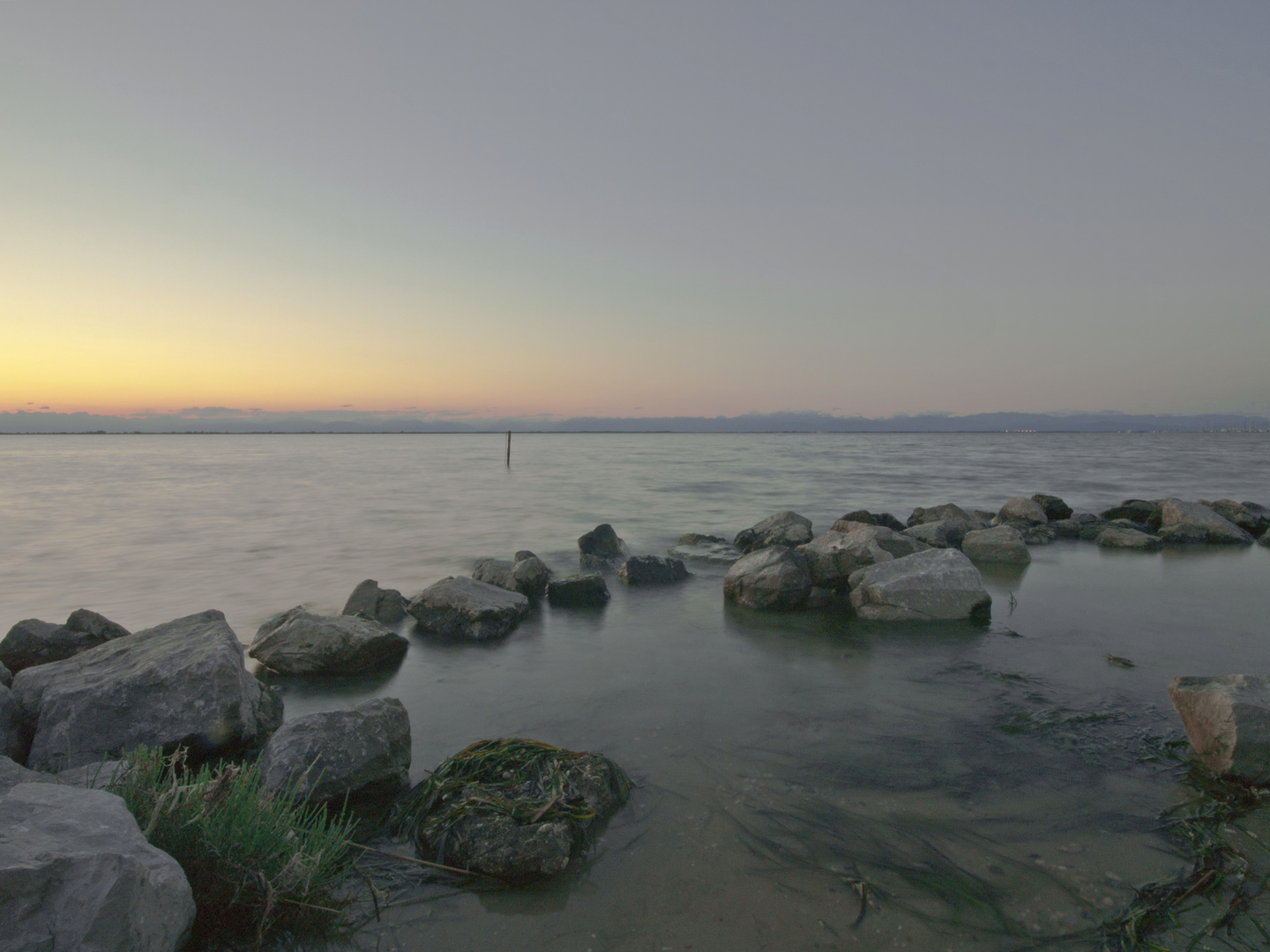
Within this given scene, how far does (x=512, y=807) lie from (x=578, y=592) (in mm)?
5937

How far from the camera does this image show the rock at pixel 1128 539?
1467cm

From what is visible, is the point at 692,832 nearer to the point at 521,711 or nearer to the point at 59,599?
the point at 521,711

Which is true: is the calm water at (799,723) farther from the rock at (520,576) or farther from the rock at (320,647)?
the rock at (520,576)

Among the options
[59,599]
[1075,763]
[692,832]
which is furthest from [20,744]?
[59,599]

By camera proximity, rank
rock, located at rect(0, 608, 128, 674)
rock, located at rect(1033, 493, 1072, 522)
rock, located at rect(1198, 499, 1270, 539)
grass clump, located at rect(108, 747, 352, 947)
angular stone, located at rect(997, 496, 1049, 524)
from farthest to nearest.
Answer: rock, located at rect(1033, 493, 1072, 522) → angular stone, located at rect(997, 496, 1049, 524) → rock, located at rect(1198, 499, 1270, 539) → rock, located at rect(0, 608, 128, 674) → grass clump, located at rect(108, 747, 352, 947)

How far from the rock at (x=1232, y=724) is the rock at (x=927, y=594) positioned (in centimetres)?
377

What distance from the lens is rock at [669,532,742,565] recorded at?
14.0 meters

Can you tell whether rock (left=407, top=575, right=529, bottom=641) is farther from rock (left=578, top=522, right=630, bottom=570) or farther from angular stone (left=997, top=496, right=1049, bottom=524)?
angular stone (left=997, top=496, right=1049, bottom=524)

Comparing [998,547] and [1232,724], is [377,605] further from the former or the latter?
[998,547]

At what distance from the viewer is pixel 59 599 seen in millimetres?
11602

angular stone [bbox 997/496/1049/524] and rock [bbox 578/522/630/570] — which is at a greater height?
angular stone [bbox 997/496/1049/524]

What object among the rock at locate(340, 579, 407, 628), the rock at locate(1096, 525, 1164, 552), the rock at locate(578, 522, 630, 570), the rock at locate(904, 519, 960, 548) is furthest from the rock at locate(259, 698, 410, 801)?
the rock at locate(1096, 525, 1164, 552)

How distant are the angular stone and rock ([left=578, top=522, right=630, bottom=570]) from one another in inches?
393

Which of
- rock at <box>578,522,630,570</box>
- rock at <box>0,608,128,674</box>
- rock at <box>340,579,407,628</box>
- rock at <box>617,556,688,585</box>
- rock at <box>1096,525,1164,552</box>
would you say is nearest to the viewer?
rock at <box>0,608,128,674</box>
